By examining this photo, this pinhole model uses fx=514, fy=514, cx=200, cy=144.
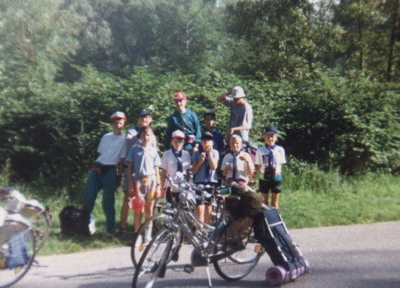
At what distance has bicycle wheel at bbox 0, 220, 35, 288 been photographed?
5582 mm

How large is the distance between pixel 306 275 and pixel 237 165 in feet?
6.08

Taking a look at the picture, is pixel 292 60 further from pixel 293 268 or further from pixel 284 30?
pixel 293 268

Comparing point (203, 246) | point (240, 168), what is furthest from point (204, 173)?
point (203, 246)

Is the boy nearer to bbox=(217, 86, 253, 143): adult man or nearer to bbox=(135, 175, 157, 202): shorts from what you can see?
bbox=(135, 175, 157, 202): shorts

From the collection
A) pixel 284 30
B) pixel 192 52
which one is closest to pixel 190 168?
pixel 284 30

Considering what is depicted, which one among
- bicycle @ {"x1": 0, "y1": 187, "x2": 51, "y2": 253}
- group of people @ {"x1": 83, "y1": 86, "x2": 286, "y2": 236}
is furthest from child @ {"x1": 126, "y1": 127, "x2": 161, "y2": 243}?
bicycle @ {"x1": 0, "y1": 187, "x2": 51, "y2": 253}

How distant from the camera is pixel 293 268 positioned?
5.57 m

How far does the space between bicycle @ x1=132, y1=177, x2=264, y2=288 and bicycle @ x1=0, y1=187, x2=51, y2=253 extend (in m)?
1.55

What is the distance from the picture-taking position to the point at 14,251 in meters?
5.63

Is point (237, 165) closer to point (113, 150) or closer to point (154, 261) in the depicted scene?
point (113, 150)

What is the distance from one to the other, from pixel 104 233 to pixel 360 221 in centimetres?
417

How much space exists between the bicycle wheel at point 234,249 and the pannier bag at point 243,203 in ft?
0.26

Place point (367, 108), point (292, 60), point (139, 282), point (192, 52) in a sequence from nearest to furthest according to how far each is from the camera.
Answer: point (139, 282)
point (367, 108)
point (292, 60)
point (192, 52)

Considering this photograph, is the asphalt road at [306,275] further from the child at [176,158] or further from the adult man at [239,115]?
the adult man at [239,115]
